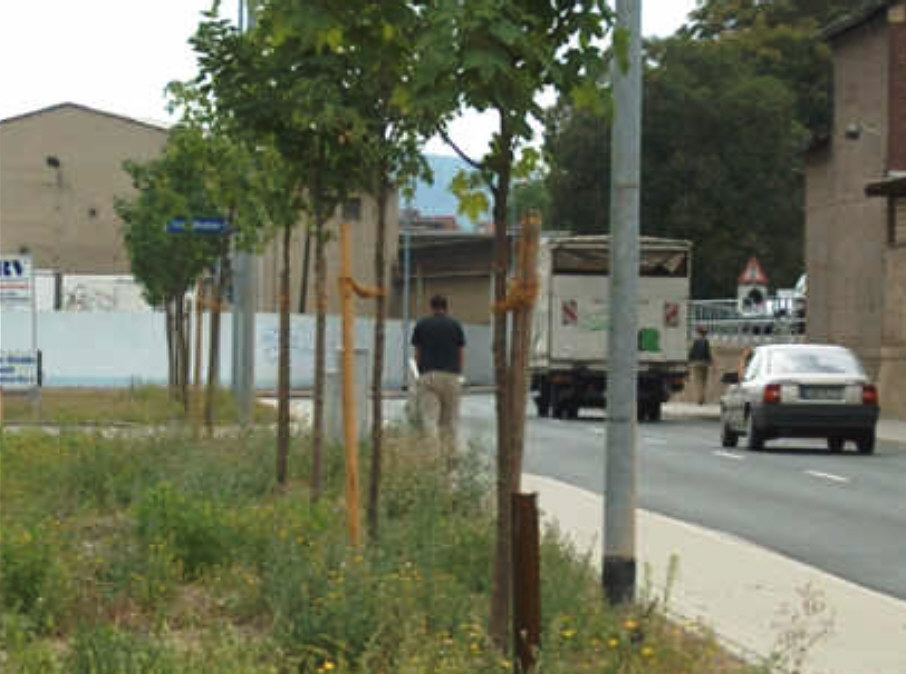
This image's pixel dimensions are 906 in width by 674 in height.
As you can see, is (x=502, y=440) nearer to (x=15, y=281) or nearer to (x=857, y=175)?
(x=15, y=281)

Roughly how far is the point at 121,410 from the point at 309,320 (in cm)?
2845

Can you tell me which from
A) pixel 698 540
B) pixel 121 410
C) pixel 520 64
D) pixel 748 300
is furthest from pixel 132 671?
pixel 748 300

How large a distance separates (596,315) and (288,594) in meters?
30.9

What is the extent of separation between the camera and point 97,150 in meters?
77.3

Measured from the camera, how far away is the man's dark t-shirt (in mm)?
21266

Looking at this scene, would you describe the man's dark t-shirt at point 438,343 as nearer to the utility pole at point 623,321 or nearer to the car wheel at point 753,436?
the car wheel at point 753,436

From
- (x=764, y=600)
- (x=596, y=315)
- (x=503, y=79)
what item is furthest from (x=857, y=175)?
(x=503, y=79)

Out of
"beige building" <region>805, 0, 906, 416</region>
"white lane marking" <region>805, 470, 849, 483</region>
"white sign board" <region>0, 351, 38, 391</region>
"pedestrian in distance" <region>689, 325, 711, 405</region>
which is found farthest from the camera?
"pedestrian in distance" <region>689, 325, 711, 405</region>

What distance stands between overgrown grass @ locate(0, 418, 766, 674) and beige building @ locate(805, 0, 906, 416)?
33.8 metres

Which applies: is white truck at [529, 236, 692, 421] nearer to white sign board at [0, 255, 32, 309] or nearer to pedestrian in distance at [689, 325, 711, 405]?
pedestrian in distance at [689, 325, 711, 405]

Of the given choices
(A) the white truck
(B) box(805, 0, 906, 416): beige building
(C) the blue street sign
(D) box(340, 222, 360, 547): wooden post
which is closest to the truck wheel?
(A) the white truck

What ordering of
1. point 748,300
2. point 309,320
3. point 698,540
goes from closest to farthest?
point 698,540, point 748,300, point 309,320

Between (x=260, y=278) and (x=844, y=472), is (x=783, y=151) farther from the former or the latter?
(x=844, y=472)

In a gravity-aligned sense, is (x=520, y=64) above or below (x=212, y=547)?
above
